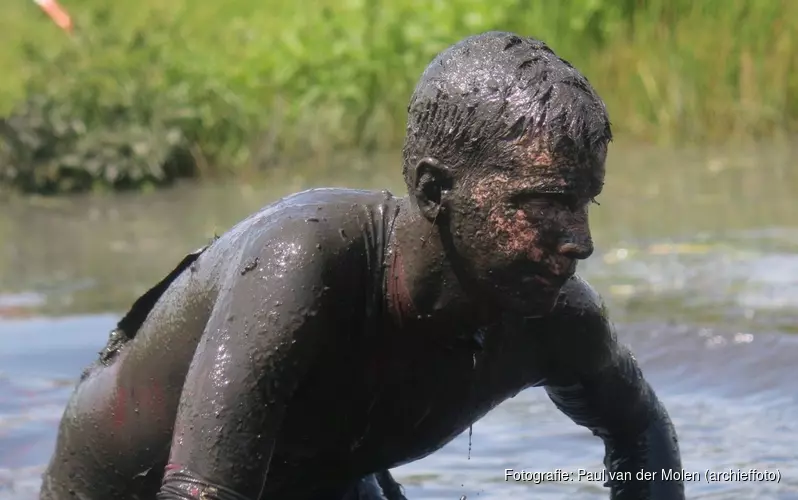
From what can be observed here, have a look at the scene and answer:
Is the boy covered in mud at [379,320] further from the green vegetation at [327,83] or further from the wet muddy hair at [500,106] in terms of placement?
the green vegetation at [327,83]

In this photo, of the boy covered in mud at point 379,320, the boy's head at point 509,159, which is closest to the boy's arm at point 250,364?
the boy covered in mud at point 379,320

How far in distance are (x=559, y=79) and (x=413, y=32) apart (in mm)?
9670

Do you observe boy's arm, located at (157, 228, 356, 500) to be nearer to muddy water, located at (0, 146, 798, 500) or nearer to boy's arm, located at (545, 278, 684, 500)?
boy's arm, located at (545, 278, 684, 500)

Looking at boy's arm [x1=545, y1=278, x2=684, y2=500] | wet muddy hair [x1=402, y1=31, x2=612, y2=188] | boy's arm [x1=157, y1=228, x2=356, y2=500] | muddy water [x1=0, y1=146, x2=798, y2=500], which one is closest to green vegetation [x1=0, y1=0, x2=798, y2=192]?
muddy water [x1=0, y1=146, x2=798, y2=500]

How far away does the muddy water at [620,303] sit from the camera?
5.02m

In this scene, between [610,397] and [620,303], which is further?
[620,303]

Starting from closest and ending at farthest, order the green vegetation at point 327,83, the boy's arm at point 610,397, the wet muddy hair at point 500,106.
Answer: the wet muddy hair at point 500,106 → the boy's arm at point 610,397 → the green vegetation at point 327,83

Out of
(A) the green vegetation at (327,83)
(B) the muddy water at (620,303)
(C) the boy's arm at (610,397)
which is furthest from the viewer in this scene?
(A) the green vegetation at (327,83)

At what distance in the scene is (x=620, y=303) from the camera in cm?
679

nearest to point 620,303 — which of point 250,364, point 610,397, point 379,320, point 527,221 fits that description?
point 610,397

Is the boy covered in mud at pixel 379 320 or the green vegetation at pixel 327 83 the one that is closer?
the boy covered in mud at pixel 379 320

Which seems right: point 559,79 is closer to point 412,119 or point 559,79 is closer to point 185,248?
point 412,119

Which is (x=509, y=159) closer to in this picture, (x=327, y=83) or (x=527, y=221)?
(x=527, y=221)

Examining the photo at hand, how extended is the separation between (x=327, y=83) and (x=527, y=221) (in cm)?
948
